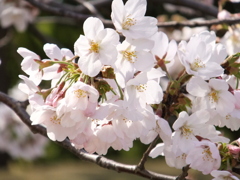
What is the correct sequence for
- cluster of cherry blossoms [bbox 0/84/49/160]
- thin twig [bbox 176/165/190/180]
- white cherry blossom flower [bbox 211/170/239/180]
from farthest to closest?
cluster of cherry blossoms [bbox 0/84/49/160] → thin twig [bbox 176/165/190/180] → white cherry blossom flower [bbox 211/170/239/180]

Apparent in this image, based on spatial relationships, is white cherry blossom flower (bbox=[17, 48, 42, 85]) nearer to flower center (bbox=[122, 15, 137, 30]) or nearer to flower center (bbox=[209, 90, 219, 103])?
flower center (bbox=[122, 15, 137, 30])

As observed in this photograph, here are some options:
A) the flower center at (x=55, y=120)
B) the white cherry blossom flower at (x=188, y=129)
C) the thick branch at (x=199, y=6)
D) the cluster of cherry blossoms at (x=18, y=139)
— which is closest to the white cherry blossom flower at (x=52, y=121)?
the flower center at (x=55, y=120)

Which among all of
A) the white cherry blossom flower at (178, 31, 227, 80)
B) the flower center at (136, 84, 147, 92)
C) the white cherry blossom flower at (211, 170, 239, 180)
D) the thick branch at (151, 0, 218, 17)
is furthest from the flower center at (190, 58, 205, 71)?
the thick branch at (151, 0, 218, 17)

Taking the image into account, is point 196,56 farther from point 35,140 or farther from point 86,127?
point 35,140

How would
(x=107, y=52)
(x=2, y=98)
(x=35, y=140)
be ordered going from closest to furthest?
(x=107, y=52) < (x=2, y=98) < (x=35, y=140)

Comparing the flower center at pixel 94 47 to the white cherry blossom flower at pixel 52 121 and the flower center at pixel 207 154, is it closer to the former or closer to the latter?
the white cherry blossom flower at pixel 52 121

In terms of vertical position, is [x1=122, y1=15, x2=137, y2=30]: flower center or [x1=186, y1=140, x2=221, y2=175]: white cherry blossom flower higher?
[x1=122, y1=15, x2=137, y2=30]: flower center

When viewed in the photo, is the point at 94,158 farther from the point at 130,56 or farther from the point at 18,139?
the point at 18,139

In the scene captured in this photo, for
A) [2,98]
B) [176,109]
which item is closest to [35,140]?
[2,98]
